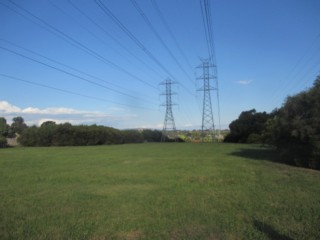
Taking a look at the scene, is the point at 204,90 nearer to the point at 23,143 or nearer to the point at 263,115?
the point at 263,115

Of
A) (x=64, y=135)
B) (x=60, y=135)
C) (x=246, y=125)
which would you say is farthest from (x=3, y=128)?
(x=246, y=125)

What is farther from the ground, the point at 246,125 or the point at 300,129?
the point at 246,125

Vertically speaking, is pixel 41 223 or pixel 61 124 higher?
pixel 61 124

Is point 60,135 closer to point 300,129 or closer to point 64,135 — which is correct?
point 64,135

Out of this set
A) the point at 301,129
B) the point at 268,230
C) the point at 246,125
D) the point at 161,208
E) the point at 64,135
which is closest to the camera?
the point at 268,230

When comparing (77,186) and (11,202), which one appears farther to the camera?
(77,186)

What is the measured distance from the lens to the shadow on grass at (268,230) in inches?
242

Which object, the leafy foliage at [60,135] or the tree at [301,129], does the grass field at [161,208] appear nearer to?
the tree at [301,129]

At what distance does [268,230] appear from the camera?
21.5ft

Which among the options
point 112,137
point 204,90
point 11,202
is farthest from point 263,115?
point 11,202

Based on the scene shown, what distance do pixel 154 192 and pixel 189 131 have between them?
308ft

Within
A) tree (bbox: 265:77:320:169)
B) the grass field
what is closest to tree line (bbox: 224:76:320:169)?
tree (bbox: 265:77:320:169)

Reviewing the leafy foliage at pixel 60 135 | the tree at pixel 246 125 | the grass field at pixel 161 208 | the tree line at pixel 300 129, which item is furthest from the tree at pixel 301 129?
the tree at pixel 246 125

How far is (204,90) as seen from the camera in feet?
197
